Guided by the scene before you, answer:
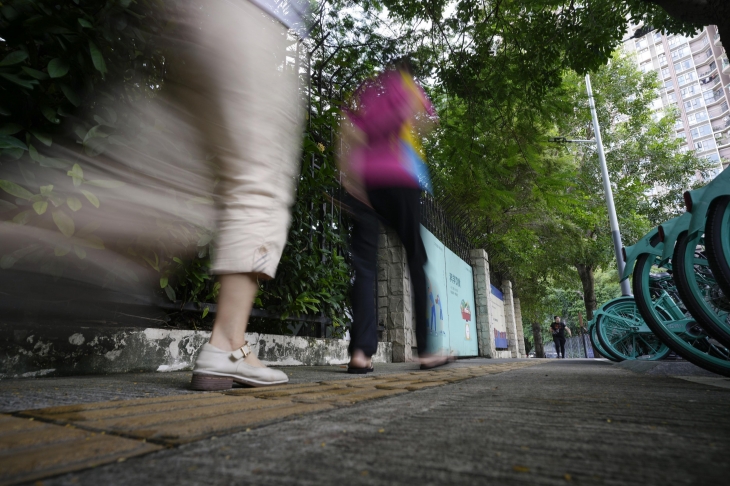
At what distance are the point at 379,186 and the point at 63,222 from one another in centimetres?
214

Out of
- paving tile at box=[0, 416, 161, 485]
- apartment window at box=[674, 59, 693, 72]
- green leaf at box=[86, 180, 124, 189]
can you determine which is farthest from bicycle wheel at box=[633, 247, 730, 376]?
apartment window at box=[674, 59, 693, 72]

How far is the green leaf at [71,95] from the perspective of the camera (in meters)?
2.11

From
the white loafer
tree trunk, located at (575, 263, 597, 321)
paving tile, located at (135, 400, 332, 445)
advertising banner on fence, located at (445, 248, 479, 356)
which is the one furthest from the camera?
tree trunk, located at (575, 263, 597, 321)

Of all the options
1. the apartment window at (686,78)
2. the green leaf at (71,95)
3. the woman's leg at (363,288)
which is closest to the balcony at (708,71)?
the apartment window at (686,78)

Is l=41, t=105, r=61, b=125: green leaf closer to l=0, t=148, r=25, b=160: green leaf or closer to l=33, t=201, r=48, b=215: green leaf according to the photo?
l=0, t=148, r=25, b=160: green leaf

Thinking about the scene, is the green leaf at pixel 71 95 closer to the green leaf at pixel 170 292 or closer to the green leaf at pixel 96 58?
the green leaf at pixel 96 58

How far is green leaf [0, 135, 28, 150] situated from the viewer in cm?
187

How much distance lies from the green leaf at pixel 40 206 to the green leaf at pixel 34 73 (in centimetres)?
59

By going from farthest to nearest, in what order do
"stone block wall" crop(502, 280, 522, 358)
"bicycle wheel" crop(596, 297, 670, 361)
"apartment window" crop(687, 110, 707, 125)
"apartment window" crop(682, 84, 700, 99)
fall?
1. "apartment window" crop(682, 84, 700, 99)
2. "apartment window" crop(687, 110, 707, 125)
3. "stone block wall" crop(502, 280, 522, 358)
4. "bicycle wheel" crop(596, 297, 670, 361)

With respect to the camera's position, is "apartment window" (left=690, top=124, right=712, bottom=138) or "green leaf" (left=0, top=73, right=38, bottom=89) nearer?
"green leaf" (left=0, top=73, right=38, bottom=89)

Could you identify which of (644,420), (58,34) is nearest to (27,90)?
(58,34)

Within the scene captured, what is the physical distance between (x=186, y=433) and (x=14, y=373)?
6.42 ft

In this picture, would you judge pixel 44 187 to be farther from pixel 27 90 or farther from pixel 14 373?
pixel 14 373

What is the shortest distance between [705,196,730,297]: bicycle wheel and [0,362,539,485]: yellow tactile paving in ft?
6.20
